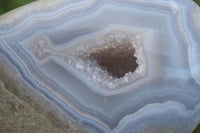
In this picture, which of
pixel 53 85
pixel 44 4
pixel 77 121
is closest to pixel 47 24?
pixel 44 4

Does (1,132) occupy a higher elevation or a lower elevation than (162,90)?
lower

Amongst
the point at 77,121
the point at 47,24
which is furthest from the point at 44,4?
the point at 77,121

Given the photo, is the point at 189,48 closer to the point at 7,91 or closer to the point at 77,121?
the point at 77,121

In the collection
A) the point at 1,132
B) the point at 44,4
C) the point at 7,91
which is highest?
the point at 44,4
